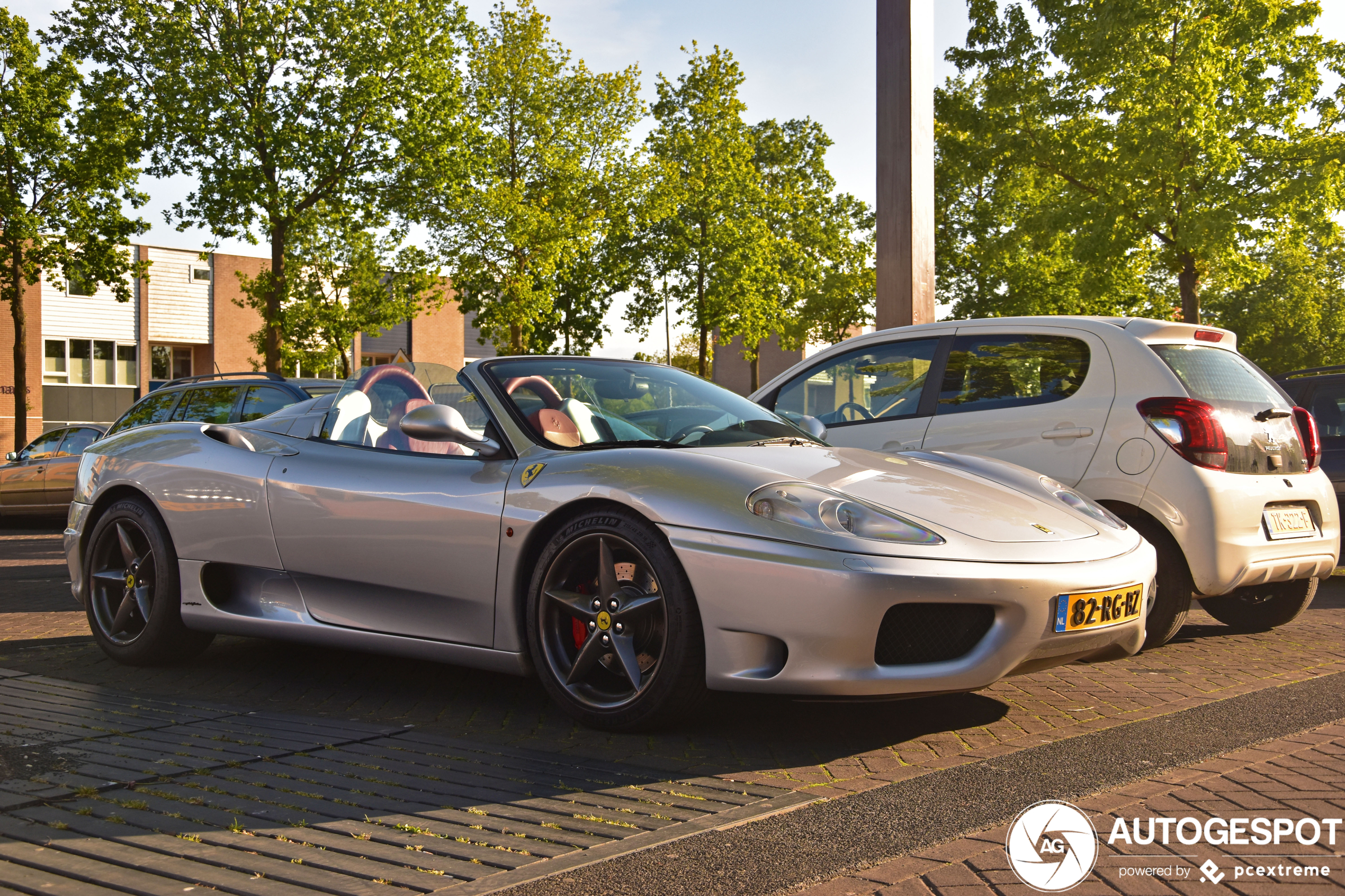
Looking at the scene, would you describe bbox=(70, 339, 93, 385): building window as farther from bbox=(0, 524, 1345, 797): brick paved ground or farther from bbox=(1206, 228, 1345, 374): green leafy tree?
bbox=(1206, 228, 1345, 374): green leafy tree

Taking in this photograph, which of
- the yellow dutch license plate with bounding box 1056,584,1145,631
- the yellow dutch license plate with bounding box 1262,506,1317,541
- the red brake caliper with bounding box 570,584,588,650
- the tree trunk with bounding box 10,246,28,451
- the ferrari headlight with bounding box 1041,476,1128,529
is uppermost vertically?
the tree trunk with bounding box 10,246,28,451

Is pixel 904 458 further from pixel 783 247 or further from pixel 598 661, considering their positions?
pixel 783 247

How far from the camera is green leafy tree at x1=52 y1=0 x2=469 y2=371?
21812mm

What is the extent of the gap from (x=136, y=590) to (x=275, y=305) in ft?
65.1

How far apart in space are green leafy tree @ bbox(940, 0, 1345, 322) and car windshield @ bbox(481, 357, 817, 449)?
1612cm

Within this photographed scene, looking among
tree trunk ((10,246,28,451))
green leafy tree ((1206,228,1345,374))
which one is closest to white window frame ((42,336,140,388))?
tree trunk ((10,246,28,451))

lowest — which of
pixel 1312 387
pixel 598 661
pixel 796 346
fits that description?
pixel 598 661

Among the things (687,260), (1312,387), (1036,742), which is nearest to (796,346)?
(687,260)

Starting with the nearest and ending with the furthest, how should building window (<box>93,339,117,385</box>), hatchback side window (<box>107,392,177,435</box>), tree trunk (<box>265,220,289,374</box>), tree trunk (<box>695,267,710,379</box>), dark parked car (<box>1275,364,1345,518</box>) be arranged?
dark parked car (<box>1275,364,1345,518</box>) → hatchback side window (<box>107,392,177,435</box>) → tree trunk (<box>265,220,289,374</box>) → tree trunk (<box>695,267,710,379</box>) → building window (<box>93,339,117,385</box>)

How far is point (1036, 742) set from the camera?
3.83m

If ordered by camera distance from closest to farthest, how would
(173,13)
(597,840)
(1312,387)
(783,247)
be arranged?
(597,840) < (1312,387) < (173,13) < (783,247)

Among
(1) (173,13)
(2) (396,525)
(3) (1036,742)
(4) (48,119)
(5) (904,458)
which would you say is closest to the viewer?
(3) (1036,742)

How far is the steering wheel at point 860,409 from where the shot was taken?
22.3 feet

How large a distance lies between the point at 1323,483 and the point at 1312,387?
4.64 metres
